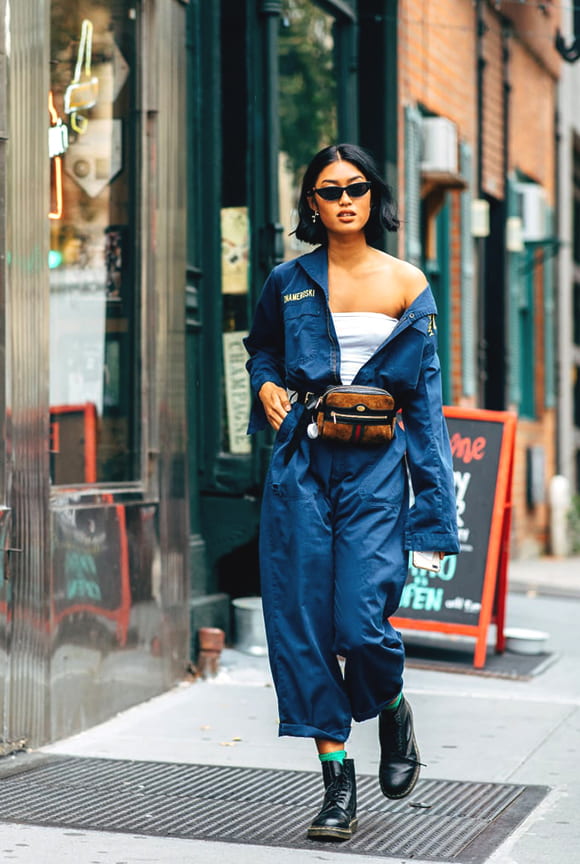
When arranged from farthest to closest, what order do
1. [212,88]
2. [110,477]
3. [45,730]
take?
[212,88] → [110,477] → [45,730]

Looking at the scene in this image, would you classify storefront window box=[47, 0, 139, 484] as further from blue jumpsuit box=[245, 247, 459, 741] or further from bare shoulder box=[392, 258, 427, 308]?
bare shoulder box=[392, 258, 427, 308]

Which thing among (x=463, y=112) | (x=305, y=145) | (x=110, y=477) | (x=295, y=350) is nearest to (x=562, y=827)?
(x=295, y=350)

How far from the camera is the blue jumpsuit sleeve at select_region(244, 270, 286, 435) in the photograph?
4.50m

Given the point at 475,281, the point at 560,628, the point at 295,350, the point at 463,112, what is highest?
the point at 463,112

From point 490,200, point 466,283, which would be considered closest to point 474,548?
point 466,283

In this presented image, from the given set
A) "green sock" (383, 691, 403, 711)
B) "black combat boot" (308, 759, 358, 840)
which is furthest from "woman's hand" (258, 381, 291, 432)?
"black combat boot" (308, 759, 358, 840)

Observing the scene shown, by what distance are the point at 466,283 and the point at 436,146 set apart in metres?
1.47

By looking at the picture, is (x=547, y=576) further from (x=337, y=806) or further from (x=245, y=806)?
(x=337, y=806)

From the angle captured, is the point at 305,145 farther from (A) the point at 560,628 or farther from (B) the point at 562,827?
(B) the point at 562,827

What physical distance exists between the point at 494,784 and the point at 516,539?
867 centimetres

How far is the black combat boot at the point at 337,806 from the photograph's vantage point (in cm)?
418

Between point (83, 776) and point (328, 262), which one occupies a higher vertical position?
point (328, 262)

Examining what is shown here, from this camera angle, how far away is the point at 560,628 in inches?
356

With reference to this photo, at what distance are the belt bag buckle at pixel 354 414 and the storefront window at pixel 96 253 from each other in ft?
6.58
